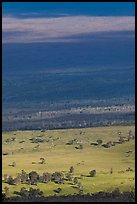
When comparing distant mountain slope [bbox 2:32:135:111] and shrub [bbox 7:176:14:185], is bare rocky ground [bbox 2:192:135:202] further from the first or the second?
distant mountain slope [bbox 2:32:135:111]

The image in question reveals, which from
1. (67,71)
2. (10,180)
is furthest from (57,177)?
(67,71)

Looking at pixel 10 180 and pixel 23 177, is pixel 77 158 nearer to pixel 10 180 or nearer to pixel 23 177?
pixel 23 177

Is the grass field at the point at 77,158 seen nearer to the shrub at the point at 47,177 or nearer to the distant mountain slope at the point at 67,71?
the shrub at the point at 47,177

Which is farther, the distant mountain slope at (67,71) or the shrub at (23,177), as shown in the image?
the distant mountain slope at (67,71)

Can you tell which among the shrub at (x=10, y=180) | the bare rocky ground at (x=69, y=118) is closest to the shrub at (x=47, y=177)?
the shrub at (x=10, y=180)

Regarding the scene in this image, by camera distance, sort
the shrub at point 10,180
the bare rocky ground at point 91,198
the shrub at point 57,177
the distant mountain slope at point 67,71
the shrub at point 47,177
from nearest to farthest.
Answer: the bare rocky ground at point 91,198
the shrub at point 10,180
the shrub at point 47,177
the shrub at point 57,177
the distant mountain slope at point 67,71

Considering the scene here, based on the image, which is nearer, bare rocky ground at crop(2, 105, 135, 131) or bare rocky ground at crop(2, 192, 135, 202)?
bare rocky ground at crop(2, 192, 135, 202)

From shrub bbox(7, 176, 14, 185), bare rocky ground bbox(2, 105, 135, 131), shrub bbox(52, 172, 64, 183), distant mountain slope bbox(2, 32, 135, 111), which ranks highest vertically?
distant mountain slope bbox(2, 32, 135, 111)

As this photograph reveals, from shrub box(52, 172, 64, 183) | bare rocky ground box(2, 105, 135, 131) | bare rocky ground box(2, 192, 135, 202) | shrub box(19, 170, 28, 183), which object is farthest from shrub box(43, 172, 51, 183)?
bare rocky ground box(2, 105, 135, 131)
